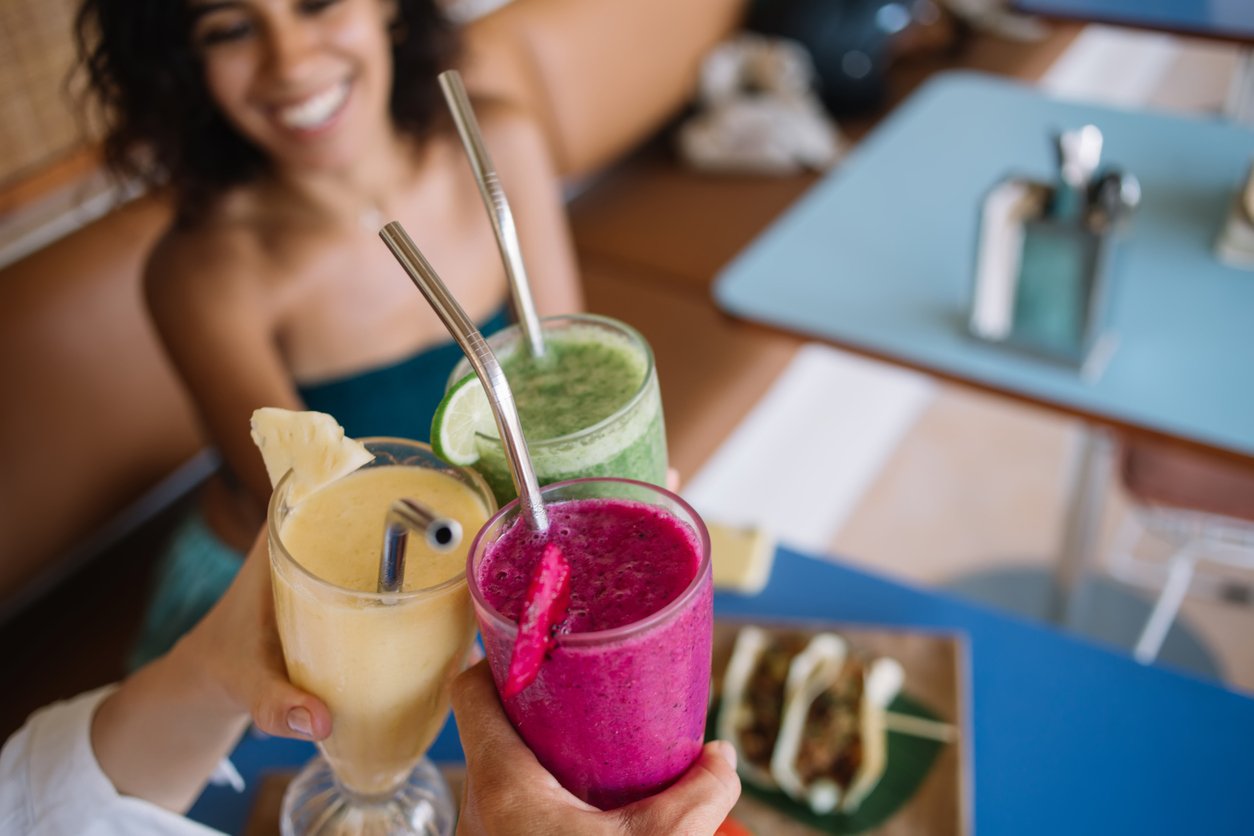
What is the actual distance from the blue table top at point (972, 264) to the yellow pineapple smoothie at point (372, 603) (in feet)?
3.81

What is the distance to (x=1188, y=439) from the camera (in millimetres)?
1563

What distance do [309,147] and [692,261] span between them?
1.26 m

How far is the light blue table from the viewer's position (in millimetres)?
1663

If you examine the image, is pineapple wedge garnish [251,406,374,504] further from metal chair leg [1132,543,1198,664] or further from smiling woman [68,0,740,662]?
metal chair leg [1132,543,1198,664]

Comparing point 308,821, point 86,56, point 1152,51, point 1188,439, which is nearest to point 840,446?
point 1188,439

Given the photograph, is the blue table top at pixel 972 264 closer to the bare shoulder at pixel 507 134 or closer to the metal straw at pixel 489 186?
the bare shoulder at pixel 507 134

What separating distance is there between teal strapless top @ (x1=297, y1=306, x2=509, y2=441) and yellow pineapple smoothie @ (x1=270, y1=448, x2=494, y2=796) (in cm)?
115

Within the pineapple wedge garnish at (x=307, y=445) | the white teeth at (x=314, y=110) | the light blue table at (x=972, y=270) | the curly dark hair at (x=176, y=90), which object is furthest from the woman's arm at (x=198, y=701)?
the light blue table at (x=972, y=270)

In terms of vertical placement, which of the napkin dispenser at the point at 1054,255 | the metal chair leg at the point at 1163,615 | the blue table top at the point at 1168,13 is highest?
the napkin dispenser at the point at 1054,255

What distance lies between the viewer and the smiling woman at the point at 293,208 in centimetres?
164

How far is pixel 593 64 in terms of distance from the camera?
3.00 metres

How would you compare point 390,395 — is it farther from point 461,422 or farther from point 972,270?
point 461,422

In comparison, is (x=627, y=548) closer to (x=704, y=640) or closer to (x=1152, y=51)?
(x=704, y=640)

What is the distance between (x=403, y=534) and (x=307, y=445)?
0.09 metres
